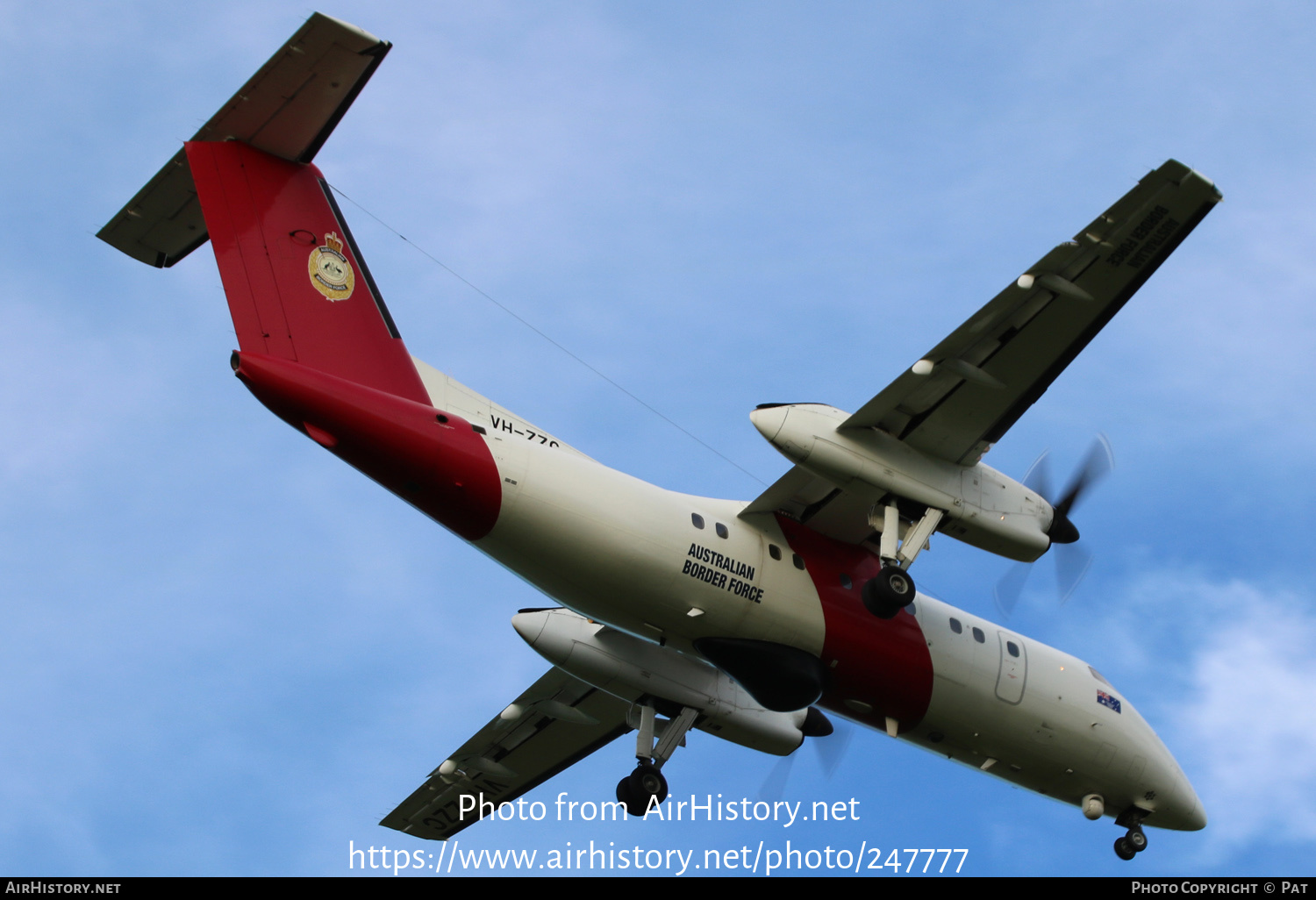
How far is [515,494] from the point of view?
15.6m

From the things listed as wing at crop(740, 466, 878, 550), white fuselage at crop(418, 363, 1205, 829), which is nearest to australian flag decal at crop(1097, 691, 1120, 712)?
white fuselage at crop(418, 363, 1205, 829)

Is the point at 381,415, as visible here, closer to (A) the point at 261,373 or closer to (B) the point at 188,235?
(A) the point at 261,373

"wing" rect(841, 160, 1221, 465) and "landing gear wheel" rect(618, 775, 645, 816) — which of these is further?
"landing gear wheel" rect(618, 775, 645, 816)

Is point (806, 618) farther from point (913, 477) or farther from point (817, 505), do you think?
point (913, 477)

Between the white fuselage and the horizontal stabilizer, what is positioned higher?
the horizontal stabilizer

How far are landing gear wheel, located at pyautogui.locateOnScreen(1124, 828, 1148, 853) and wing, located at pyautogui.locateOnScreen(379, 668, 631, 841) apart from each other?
765 centimetres

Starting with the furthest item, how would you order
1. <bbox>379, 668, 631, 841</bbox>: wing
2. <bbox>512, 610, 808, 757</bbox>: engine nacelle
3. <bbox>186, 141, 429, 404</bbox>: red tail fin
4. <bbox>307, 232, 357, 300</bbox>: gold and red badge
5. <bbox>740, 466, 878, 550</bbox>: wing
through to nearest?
<bbox>379, 668, 631, 841</bbox>: wing < <bbox>512, 610, 808, 757</bbox>: engine nacelle < <bbox>740, 466, 878, 550</bbox>: wing < <bbox>307, 232, 357, 300</bbox>: gold and red badge < <bbox>186, 141, 429, 404</bbox>: red tail fin

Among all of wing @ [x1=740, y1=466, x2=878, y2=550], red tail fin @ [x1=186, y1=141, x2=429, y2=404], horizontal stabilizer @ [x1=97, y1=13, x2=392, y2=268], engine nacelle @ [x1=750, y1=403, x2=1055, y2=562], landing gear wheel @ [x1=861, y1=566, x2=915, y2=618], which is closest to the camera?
horizontal stabilizer @ [x1=97, y1=13, x2=392, y2=268]

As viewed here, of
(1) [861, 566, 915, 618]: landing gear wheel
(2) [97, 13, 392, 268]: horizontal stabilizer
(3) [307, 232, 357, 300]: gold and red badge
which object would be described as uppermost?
(2) [97, 13, 392, 268]: horizontal stabilizer

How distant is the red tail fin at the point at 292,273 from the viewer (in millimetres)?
15305

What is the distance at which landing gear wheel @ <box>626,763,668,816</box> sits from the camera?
1833 centimetres

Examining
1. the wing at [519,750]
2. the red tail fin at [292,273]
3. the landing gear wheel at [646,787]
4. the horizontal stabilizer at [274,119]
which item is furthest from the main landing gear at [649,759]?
the horizontal stabilizer at [274,119]

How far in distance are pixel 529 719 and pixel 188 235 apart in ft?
30.4

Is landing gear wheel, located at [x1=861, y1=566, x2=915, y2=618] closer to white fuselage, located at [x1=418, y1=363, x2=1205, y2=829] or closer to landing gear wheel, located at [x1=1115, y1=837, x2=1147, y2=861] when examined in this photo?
white fuselage, located at [x1=418, y1=363, x2=1205, y2=829]
